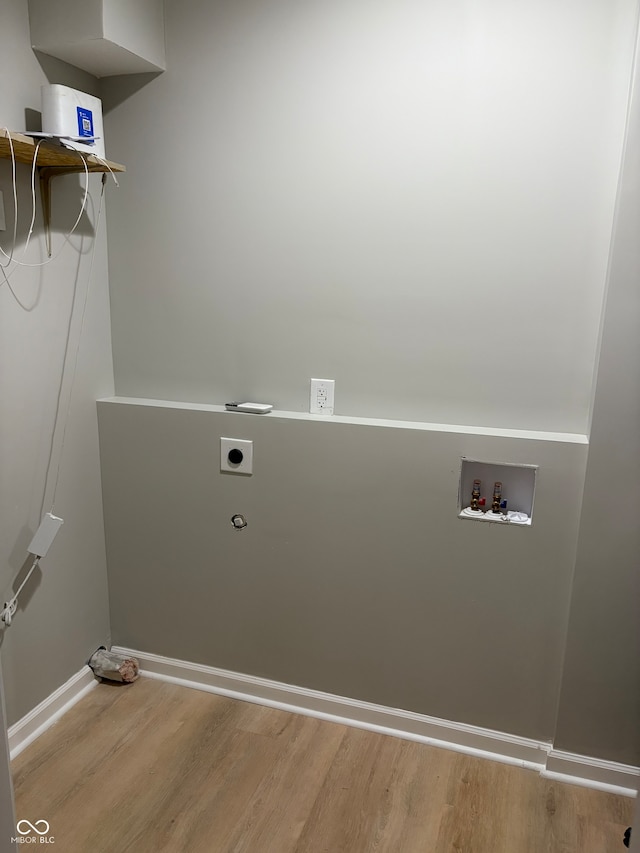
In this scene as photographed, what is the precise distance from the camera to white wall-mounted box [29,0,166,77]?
1762 mm

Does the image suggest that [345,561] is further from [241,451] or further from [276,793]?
[276,793]

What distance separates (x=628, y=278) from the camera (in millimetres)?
1624

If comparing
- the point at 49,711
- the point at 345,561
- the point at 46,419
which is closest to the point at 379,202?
the point at 345,561

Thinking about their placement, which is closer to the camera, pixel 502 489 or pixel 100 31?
pixel 100 31

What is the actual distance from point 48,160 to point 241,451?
1056mm

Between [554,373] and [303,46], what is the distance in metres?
1.25

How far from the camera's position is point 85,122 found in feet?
5.94

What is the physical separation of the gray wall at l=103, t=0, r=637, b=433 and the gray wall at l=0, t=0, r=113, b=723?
0.63ft

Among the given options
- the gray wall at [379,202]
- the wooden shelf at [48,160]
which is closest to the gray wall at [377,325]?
the gray wall at [379,202]

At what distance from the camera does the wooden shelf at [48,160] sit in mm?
1577

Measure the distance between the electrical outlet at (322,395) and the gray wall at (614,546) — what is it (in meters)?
0.81

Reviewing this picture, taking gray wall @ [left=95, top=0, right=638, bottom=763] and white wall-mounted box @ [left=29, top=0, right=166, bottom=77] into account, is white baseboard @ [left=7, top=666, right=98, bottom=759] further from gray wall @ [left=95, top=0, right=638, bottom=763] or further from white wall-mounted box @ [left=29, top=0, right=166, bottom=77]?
white wall-mounted box @ [left=29, top=0, right=166, bottom=77]

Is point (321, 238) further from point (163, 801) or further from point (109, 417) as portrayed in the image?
point (163, 801)

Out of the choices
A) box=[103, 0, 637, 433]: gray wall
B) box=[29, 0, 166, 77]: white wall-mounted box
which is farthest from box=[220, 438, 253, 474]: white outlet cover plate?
box=[29, 0, 166, 77]: white wall-mounted box
